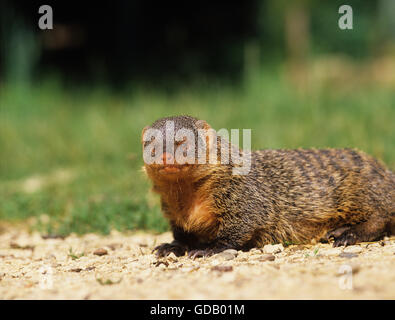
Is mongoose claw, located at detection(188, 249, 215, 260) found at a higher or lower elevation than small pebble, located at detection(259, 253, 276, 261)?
lower

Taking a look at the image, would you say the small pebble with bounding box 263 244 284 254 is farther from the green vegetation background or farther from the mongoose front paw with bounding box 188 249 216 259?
the green vegetation background

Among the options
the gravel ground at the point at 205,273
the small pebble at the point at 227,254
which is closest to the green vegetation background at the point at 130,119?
the gravel ground at the point at 205,273

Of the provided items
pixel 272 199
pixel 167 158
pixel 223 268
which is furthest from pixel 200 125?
pixel 223 268

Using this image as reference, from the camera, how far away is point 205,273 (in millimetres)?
2975

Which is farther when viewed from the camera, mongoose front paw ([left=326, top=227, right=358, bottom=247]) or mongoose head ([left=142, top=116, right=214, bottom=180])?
mongoose front paw ([left=326, top=227, right=358, bottom=247])

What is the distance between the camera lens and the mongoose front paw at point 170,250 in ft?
12.5

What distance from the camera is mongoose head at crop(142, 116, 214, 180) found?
3424mm

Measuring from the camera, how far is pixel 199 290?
8.48ft

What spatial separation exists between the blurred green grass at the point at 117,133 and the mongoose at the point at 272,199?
3.79 ft

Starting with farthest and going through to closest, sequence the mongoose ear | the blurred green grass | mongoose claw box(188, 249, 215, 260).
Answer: the blurred green grass, the mongoose ear, mongoose claw box(188, 249, 215, 260)

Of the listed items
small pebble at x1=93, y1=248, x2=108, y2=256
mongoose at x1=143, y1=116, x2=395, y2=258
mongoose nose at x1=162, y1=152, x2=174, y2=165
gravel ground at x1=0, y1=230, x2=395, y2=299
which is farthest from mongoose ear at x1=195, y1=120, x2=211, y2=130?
small pebble at x1=93, y1=248, x2=108, y2=256

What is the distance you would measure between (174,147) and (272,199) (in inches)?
37.1

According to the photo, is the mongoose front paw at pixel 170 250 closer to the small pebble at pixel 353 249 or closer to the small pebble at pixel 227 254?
the small pebble at pixel 227 254
